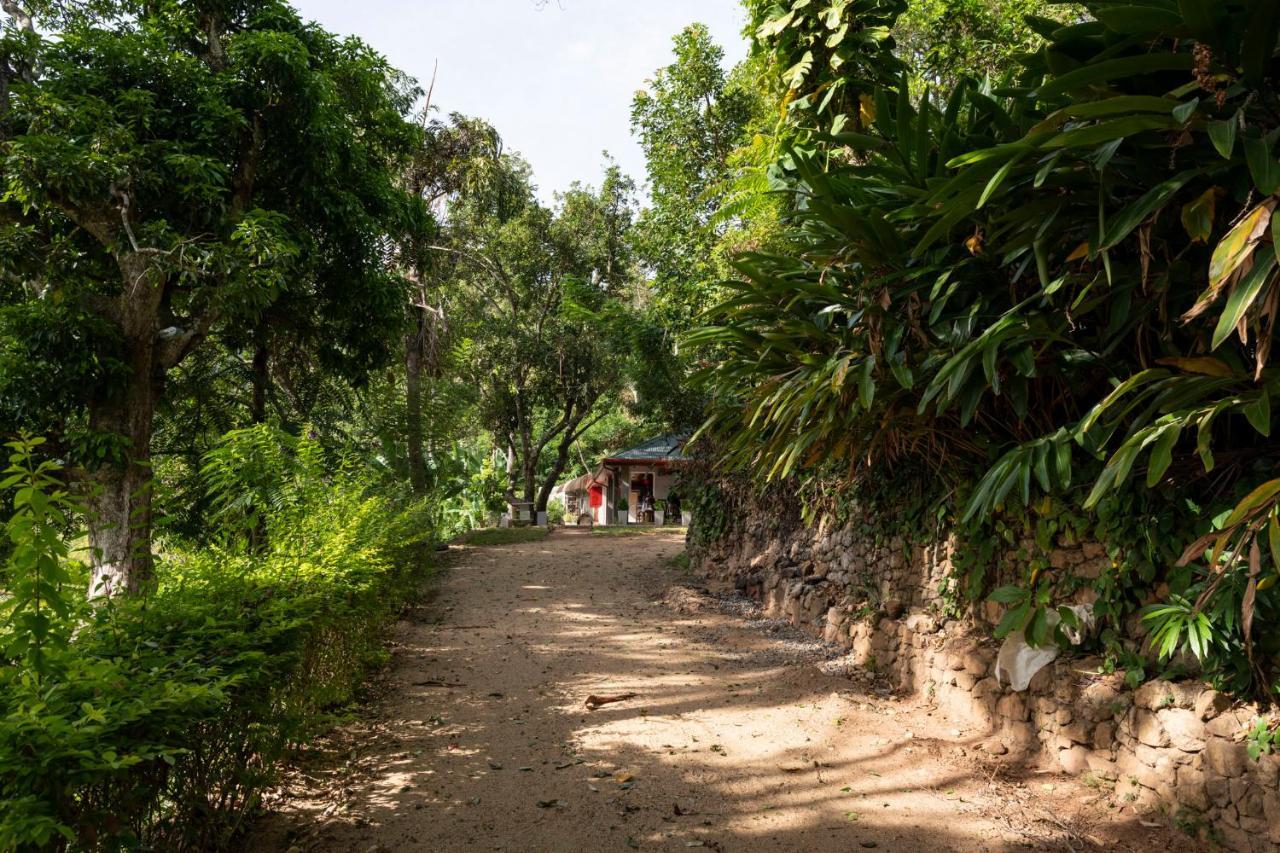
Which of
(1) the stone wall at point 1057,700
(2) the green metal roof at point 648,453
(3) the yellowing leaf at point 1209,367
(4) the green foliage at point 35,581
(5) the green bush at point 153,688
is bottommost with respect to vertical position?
(1) the stone wall at point 1057,700

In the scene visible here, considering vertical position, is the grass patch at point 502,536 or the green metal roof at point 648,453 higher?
the green metal roof at point 648,453

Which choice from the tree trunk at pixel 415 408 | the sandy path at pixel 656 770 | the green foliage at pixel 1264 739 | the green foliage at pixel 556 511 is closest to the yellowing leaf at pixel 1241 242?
the green foliage at pixel 1264 739

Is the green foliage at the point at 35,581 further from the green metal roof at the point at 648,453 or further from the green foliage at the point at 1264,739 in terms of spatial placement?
the green metal roof at the point at 648,453

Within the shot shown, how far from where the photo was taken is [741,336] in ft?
15.9

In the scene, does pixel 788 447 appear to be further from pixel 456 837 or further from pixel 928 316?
pixel 456 837

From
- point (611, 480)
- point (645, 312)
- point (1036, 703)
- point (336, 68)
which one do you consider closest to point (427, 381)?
point (645, 312)

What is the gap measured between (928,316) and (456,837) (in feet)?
11.5

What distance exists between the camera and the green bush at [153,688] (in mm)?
1840

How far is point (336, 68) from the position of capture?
8969 mm

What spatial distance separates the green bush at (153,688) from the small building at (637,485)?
16908 mm

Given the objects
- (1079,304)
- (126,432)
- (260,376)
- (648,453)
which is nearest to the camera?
(1079,304)

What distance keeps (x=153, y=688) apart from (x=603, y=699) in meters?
3.69

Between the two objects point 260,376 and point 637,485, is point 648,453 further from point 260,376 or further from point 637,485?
point 260,376

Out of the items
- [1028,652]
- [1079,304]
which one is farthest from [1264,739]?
[1079,304]
